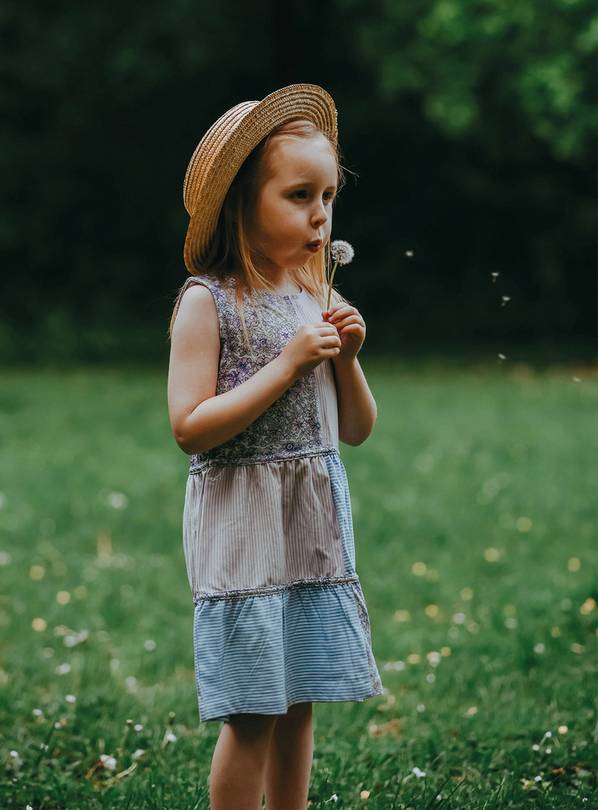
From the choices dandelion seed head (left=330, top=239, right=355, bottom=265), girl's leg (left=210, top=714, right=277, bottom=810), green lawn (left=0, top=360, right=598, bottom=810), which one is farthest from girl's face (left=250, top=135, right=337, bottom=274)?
green lawn (left=0, top=360, right=598, bottom=810)

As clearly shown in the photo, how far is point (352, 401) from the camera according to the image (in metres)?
2.76

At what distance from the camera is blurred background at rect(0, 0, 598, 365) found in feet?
64.1

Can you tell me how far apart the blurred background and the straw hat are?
16.2 meters

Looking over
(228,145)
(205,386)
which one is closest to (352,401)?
Answer: (205,386)

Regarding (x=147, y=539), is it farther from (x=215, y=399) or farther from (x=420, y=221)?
(x=420, y=221)

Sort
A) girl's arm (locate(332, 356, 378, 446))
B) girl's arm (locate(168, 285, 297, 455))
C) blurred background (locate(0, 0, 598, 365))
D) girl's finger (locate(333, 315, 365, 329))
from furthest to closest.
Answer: blurred background (locate(0, 0, 598, 365)) → girl's arm (locate(332, 356, 378, 446)) → girl's finger (locate(333, 315, 365, 329)) → girl's arm (locate(168, 285, 297, 455))

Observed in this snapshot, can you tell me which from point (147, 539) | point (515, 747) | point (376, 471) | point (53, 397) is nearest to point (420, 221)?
point (53, 397)

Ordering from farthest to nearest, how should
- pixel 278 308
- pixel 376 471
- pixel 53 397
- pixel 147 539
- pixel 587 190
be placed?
pixel 587 190, pixel 53 397, pixel 376 471, pixel 147 539, pixel 278 308

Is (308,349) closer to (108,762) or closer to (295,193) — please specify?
(295,193)

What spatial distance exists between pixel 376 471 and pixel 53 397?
511 cm

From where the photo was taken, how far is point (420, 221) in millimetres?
21984

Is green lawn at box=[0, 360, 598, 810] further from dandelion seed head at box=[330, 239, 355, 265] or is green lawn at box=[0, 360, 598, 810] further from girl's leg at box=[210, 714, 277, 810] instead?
dandelion seed head at box=[330, 239, 355, 265]

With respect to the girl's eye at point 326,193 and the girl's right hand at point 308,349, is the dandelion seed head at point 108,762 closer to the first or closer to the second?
the girl's right hand at point 308,349

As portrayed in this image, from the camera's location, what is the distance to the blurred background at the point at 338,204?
64.1ft
